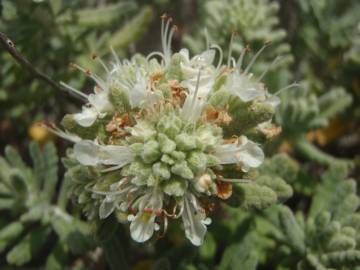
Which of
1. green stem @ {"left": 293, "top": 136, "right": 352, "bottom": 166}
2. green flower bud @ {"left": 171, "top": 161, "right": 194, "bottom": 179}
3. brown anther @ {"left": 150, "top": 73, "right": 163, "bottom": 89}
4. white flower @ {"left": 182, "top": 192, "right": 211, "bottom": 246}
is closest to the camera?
green flower bud @ {"left": 171, "top": 161, "right": 194, "bottom": 179}

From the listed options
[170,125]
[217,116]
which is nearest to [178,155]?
[170,125]

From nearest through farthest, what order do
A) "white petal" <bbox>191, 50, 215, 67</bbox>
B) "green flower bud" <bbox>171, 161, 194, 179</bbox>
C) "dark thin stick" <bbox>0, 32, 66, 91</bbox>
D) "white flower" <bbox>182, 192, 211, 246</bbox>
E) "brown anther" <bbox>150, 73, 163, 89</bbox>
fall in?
"green flower bud" <bbox>171, 161, 194, 179</bbox>
"white flower" <bbox>182, 192, 211, 246</bbox>
"brown anther" <bbox>150, 73, 163, 89</bbox>
"white petal" <bbox>191, 50, 215, 67</bbox>
"dark thin stick" <bbox>0, 32, 66, 91</bbox>

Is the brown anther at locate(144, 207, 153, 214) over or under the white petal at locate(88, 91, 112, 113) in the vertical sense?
under

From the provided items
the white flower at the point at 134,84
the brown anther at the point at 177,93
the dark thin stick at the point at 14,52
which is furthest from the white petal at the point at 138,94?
the dark thin stick at the point at 14,52

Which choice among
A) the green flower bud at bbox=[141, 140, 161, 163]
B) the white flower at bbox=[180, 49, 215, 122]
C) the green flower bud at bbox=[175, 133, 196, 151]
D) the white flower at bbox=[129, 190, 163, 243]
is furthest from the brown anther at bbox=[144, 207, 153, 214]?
the white flower at bbox=[180, 49, 215, 122]

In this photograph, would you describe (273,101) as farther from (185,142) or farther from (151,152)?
(151,152)

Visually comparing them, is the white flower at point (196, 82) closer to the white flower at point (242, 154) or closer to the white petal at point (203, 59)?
the white petal at point (203, 59)

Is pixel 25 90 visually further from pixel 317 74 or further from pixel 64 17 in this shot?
pixel 317 74

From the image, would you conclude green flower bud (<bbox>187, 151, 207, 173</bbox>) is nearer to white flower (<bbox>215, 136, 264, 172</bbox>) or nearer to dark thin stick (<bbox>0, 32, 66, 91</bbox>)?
white flower (<bbox>215, 136, 264, 172</bbox>)
